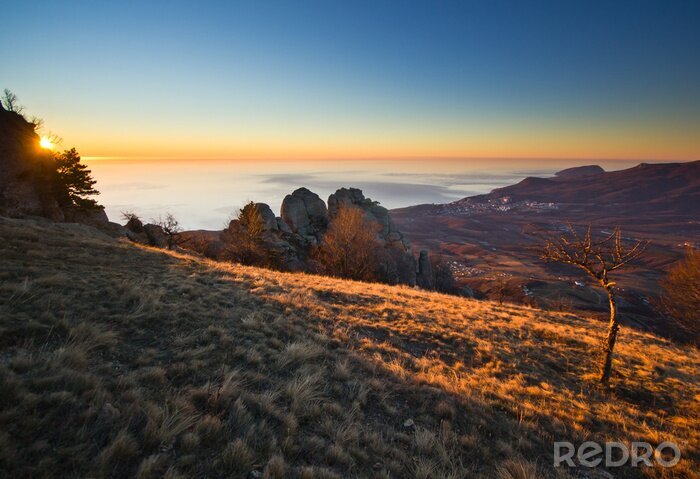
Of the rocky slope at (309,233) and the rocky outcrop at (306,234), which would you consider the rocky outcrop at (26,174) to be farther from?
the rocky outcrop at (306,234)

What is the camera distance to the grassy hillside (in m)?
3.61

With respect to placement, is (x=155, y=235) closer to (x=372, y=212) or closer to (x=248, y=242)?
(x=248, y=242)

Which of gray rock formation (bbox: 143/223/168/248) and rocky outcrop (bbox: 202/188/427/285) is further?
rocky outcrop (bbox: 202/188/427/285)

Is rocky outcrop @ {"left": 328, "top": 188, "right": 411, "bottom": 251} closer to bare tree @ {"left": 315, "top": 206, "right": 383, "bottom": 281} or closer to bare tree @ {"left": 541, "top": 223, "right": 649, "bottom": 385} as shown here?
bare tree @ {"left": 315, "top": 206, "right": 383, "bottom": 281}

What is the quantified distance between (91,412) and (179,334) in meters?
3.34

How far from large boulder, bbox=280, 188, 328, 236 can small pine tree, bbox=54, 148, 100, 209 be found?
3005 centimetres

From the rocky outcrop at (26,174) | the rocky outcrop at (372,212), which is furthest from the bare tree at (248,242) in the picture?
the rocky outcrop at (372,212)

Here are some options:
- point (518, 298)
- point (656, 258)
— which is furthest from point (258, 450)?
point (656, 258)

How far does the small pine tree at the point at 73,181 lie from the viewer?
35.3 meters

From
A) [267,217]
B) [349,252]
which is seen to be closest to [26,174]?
[267,217]

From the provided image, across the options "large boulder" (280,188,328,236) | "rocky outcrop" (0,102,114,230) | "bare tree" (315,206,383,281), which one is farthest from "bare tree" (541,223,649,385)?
"large boulder" (280,188,328,236)

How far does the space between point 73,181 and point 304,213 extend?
35.7 meters

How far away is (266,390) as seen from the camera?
5.43 m

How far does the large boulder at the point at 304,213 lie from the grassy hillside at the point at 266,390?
4714cm
